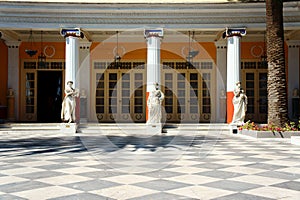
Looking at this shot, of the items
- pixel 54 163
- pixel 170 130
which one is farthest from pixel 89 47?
pixel 54 163

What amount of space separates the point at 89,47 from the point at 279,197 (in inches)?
597

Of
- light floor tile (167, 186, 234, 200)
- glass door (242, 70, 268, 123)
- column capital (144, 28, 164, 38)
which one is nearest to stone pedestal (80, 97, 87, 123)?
column capital (144, 28, 164, 38)

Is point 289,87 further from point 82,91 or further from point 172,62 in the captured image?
point 82,91

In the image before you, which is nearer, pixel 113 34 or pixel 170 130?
pixel 170 130

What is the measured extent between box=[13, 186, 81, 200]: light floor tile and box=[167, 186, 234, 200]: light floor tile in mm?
1310

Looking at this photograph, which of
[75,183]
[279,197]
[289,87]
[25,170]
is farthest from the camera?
[289,87]

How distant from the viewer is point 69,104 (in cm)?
1489

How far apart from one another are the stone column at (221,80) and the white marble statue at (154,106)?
449 centimetres

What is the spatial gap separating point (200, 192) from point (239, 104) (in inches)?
402

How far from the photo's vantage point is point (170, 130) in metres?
15.1

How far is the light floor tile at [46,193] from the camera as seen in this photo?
15.5 ft

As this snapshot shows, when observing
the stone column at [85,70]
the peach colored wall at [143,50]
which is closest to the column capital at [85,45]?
the stone column at [85,70]

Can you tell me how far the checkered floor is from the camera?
490cm

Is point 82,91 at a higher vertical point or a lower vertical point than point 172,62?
lower
